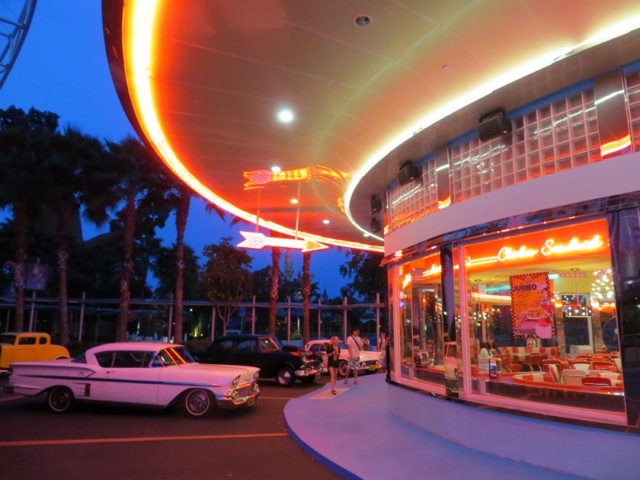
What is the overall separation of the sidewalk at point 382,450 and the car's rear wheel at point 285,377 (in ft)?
17.3

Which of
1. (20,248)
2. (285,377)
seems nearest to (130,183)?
(20,248)

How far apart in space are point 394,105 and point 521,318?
3976 mm

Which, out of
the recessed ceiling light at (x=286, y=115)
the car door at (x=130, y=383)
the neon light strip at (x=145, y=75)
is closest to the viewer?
the neon light strip at (x=145, y=75)

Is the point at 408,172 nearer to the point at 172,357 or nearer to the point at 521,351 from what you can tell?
the point at 521,351

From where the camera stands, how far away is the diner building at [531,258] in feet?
20.0

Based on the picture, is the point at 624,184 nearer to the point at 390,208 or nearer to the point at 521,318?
the point at 521,318

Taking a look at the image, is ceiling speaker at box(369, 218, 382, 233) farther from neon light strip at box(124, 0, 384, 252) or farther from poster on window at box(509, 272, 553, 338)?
poster on window at box(509, 272, 553, 338)

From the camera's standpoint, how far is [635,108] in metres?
6.25

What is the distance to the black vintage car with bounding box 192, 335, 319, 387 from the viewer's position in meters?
16.5

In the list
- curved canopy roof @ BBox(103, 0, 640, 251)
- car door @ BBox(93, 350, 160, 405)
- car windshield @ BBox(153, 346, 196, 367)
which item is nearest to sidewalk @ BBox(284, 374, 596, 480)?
car windshield @ BBox(153, 346, 196, 367)

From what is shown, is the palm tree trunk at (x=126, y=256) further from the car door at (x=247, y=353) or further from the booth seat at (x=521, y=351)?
the booth seat at (x=521, y=351)

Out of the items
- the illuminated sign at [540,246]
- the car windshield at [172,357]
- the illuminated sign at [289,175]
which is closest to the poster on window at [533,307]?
the illuminated sign at [540,246]

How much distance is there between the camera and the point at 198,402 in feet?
34.4

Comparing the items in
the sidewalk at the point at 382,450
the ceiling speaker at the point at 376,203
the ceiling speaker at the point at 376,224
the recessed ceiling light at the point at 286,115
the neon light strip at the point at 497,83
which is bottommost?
the sidewalk at the point at 382,450
